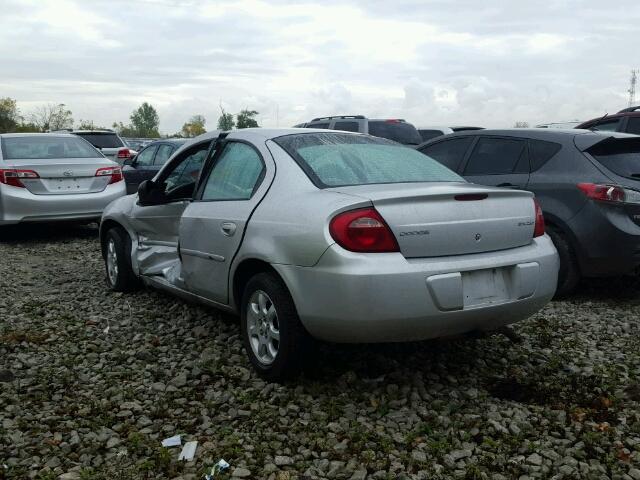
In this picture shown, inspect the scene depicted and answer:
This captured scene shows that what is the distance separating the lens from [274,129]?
468cm

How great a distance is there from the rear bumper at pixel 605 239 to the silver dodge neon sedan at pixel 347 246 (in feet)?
5.75

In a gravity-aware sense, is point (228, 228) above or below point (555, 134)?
below

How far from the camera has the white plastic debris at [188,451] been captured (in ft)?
10.6

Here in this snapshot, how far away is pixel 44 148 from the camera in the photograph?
997 centimetres

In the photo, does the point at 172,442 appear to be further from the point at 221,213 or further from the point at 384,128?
the point at 384,128

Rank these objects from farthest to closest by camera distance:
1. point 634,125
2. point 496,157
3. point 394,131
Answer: point 394,131 < point 634,125 < point 496,157

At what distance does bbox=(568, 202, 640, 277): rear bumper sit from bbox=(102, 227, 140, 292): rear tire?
3.85 m

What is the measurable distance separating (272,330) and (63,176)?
Answer: 6596mm

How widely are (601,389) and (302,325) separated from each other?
1.78 m

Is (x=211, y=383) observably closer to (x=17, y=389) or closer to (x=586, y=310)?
(x=17, y=389)

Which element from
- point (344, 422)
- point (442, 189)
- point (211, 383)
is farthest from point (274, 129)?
point (344, 422)

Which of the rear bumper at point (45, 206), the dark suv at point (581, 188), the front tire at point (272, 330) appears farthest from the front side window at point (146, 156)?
the front tire at point (272, 330)

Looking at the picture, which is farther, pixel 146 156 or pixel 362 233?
pixel 146 156

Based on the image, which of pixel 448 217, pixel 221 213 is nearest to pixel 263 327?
pixel 221 213
